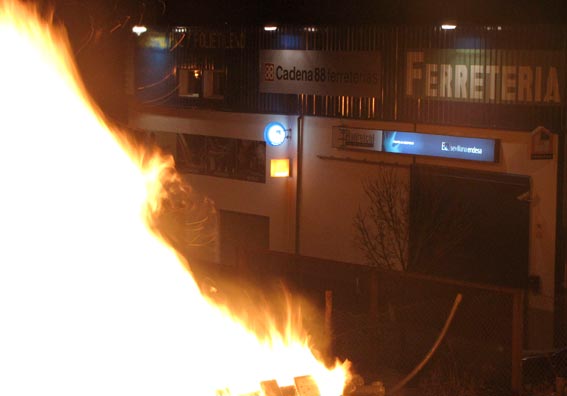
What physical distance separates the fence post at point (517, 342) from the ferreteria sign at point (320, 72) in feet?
33.4

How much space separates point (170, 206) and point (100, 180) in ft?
55.9

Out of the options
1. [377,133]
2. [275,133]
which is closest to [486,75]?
[377,133]

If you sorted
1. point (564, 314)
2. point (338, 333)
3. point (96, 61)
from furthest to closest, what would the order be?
point (96, 61)
point (564, 314)
point (338, 333)

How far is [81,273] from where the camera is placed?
365 inches

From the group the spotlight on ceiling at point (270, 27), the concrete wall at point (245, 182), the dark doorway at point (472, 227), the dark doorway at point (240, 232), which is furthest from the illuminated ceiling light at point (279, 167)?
the dark doorway at point (472, 227)

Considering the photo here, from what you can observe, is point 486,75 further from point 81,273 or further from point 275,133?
point 81,273

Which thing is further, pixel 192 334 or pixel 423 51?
pixel 423 51

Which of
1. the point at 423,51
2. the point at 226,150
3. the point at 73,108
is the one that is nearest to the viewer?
the point at 73,108

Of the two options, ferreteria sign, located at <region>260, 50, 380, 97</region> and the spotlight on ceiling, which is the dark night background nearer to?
the spotlight on ceiling

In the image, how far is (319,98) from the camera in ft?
78.5

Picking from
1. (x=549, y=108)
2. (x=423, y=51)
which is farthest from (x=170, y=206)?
(x=549, y=108)

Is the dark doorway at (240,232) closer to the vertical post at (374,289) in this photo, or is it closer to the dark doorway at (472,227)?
the dark doorway at (472,227)

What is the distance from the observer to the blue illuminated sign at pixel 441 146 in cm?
2002

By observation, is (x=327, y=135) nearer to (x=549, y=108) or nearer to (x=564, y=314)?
(x=549, y=108)
